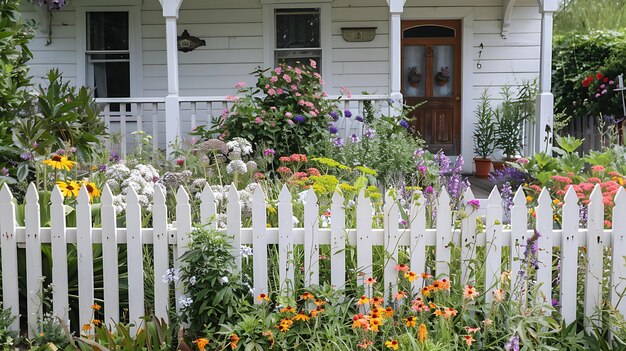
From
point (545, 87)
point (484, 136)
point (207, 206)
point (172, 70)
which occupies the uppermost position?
point (172, 70)

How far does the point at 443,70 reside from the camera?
10594mm

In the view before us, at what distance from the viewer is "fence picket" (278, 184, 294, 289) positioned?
12.0ft

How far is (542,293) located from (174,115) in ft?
20.0

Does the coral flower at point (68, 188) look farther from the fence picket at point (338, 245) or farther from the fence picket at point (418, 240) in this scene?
the fence picket at point (418, 240)

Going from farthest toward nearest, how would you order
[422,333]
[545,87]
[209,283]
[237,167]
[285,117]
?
1. [545,87]
2. [285,117]
3. [237,167]
4. [209,283]
5. [422,333]

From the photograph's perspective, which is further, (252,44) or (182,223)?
(252,44)

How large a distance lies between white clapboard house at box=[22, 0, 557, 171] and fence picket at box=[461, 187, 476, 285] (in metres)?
6.47

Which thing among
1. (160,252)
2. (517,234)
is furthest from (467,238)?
(160,252)

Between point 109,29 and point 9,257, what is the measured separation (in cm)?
721

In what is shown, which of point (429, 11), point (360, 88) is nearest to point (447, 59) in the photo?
point (429, 11)

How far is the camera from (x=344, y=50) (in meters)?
10.2

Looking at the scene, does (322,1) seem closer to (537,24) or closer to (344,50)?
(344,50)

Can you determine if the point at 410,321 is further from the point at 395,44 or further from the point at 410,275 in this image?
the point at 395,44

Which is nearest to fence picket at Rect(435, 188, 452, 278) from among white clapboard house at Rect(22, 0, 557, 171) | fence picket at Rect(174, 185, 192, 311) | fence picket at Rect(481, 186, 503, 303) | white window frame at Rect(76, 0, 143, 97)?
fence picket at Rect(481, 186, 503, 303)
